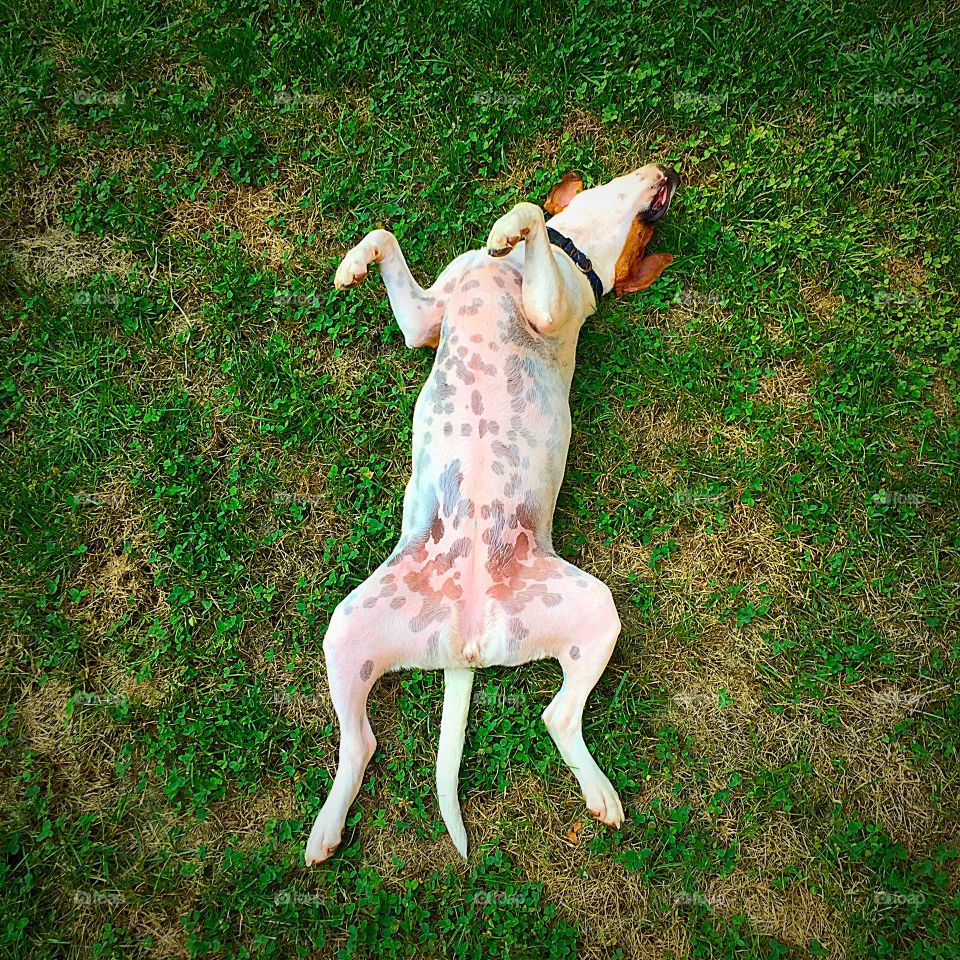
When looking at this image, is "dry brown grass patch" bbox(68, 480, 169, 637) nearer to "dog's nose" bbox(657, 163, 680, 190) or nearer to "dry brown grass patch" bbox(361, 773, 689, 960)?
"dry brown grass patch" bbox(361, 773, 689, 960)

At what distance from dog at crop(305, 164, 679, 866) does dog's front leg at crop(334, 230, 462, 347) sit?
1 cm

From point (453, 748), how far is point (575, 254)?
2.19 m

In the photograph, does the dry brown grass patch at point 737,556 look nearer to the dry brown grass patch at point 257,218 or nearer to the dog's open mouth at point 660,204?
the dog's open mouth at point 660,204

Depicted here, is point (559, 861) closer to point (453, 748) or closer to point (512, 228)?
point (453, 748)

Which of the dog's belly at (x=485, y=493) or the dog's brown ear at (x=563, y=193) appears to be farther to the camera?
the dog's brown ear at (x=563, y=193)

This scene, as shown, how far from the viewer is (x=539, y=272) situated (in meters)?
3.07

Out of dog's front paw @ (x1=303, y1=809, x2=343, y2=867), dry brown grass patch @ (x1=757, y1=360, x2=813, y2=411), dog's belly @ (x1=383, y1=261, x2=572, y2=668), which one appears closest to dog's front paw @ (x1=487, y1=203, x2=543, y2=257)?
dog's belly @ (x1=383, y1=261, x2=572, y2=668)

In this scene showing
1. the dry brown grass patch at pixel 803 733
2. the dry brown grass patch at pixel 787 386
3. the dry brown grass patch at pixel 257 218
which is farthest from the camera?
the dry brown grass patch at pixel 257 218

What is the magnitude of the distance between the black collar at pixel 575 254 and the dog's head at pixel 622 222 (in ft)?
0.14

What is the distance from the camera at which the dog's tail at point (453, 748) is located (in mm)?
3256

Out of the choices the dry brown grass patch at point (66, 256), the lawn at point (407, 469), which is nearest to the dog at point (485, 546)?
the lawn at point (407, 469)

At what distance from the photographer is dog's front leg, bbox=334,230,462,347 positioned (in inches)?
130

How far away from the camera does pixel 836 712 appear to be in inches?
134

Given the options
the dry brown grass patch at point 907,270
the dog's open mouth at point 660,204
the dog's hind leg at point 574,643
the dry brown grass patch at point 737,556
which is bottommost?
the dry brown grass patch at point 737,556
